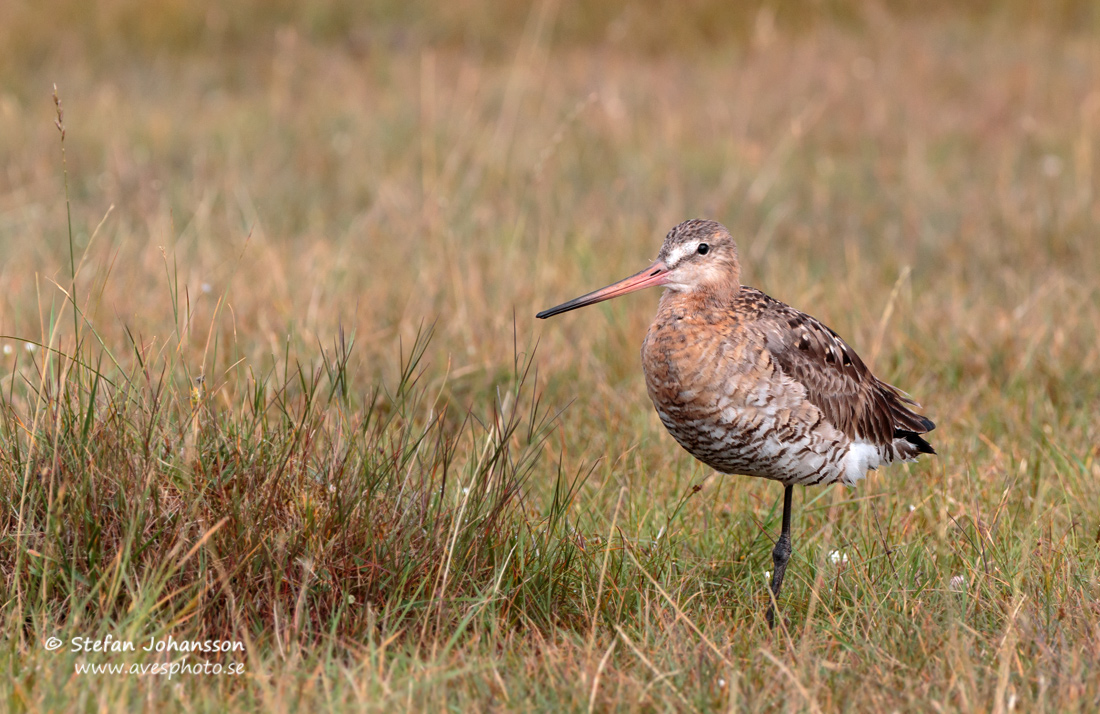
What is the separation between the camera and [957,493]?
Result: 4207mm

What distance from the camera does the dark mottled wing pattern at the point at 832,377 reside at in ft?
12.8

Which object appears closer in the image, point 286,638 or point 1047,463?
point 286,638

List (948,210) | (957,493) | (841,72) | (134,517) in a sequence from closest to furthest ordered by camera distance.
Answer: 1. (134,517)
2. (957,493)
3. (948,210)
4. (841,72)

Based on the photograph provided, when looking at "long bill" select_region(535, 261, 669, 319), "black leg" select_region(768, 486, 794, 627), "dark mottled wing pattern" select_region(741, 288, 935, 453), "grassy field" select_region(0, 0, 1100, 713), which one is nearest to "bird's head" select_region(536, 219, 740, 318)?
"long bill" select_region(535, 261, 669, 319)

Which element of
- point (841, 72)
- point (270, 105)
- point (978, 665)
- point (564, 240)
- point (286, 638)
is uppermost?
point (841, 72)

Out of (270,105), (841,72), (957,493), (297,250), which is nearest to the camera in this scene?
(957,493)

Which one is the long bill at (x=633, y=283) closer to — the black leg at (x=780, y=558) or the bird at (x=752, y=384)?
the bird at (x=752, y=384)

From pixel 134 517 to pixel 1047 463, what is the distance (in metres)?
3.19

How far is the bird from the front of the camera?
364cm

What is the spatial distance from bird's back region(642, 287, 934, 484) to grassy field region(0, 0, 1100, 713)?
0.88ft

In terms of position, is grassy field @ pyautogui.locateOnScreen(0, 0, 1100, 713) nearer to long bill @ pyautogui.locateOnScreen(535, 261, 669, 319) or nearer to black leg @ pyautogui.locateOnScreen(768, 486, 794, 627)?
black leg @ pyautogui.locateOnScreen(768, 486, 794, 627)

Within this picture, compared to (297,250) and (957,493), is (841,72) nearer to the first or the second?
(297,250)

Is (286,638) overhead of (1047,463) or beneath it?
beneath

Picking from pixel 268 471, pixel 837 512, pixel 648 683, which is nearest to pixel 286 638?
pixel 268 471
